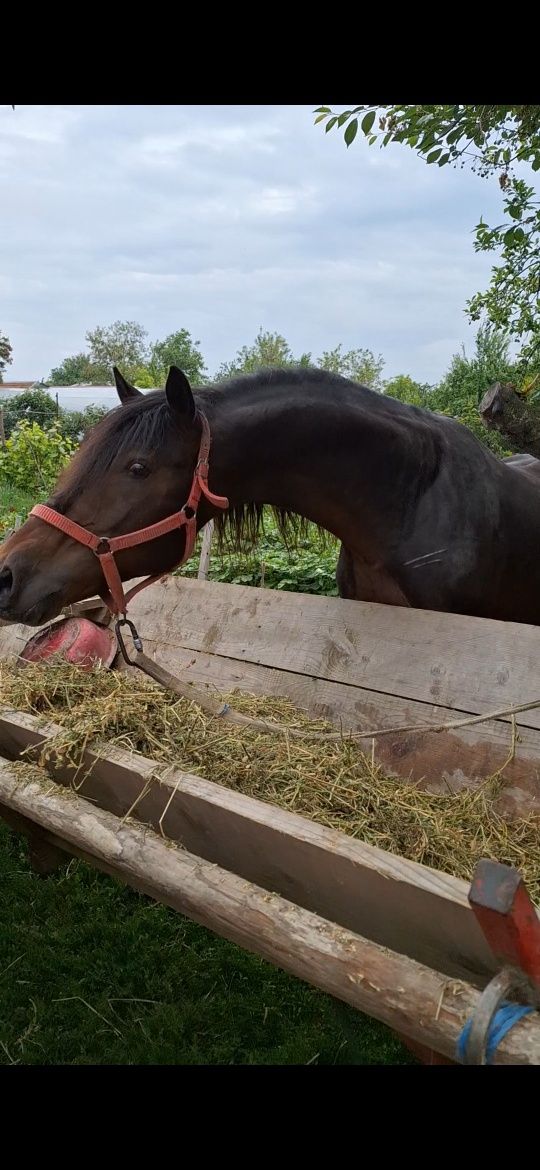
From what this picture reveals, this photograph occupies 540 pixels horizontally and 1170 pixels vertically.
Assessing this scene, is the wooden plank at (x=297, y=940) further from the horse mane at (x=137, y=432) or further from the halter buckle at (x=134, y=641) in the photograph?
the horse mane at (x=137, y=432)

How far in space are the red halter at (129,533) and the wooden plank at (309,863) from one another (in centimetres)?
62

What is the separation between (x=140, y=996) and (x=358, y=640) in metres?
1.47

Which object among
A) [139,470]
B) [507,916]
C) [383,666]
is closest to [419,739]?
[383,666]

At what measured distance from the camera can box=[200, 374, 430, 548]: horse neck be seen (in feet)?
8.04

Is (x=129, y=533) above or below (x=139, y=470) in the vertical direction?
below

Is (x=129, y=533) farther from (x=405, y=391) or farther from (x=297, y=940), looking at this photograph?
(x=405, y=391)

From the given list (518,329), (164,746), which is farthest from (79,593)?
(518,329)

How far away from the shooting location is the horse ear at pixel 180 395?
2.17 meters

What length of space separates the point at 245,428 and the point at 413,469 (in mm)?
621

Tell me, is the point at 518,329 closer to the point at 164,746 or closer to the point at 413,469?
the point at 413,469

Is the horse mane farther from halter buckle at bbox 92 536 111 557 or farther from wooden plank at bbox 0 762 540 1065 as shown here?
wooden plank at bbox 0 762 540 1065

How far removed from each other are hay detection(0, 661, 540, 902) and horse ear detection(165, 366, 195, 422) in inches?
34.7

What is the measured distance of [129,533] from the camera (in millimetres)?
2254
